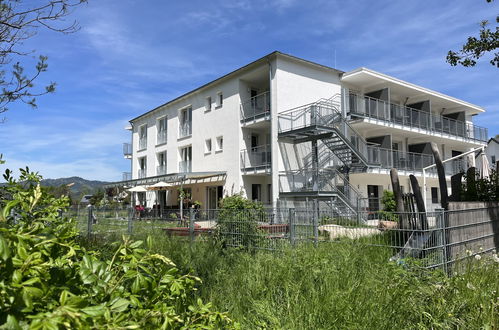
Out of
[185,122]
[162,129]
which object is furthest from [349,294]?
[162,129]

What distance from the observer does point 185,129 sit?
29.4 m

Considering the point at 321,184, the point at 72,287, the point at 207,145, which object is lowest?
the point at 72,287

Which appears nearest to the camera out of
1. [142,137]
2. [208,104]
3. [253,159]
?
[253,159]

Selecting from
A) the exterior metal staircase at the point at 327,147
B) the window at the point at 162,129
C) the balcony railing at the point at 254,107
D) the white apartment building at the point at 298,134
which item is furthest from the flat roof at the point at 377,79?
the window at the point at 162,129

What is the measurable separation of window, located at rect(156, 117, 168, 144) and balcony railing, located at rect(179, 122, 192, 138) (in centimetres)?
285

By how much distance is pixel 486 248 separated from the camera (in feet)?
23.8

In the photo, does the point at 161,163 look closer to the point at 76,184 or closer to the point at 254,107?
the point at 254,107

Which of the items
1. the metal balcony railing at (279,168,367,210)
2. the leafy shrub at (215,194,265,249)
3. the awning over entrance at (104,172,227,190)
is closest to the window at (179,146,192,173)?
the awning over entrance at (104,172,227,190)

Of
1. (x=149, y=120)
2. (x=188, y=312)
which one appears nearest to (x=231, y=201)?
(x=188, y=312)

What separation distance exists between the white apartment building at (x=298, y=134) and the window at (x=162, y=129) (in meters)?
→ 1.08

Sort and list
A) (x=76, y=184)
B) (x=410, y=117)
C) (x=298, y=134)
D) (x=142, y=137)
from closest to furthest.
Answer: (x=298, y=134) → (x=410, y=117) → (x=142, y=137) → (x=76, y=184)

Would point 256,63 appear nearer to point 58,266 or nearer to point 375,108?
point 375,108

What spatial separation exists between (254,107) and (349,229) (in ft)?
54.2

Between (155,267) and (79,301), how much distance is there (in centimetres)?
76
